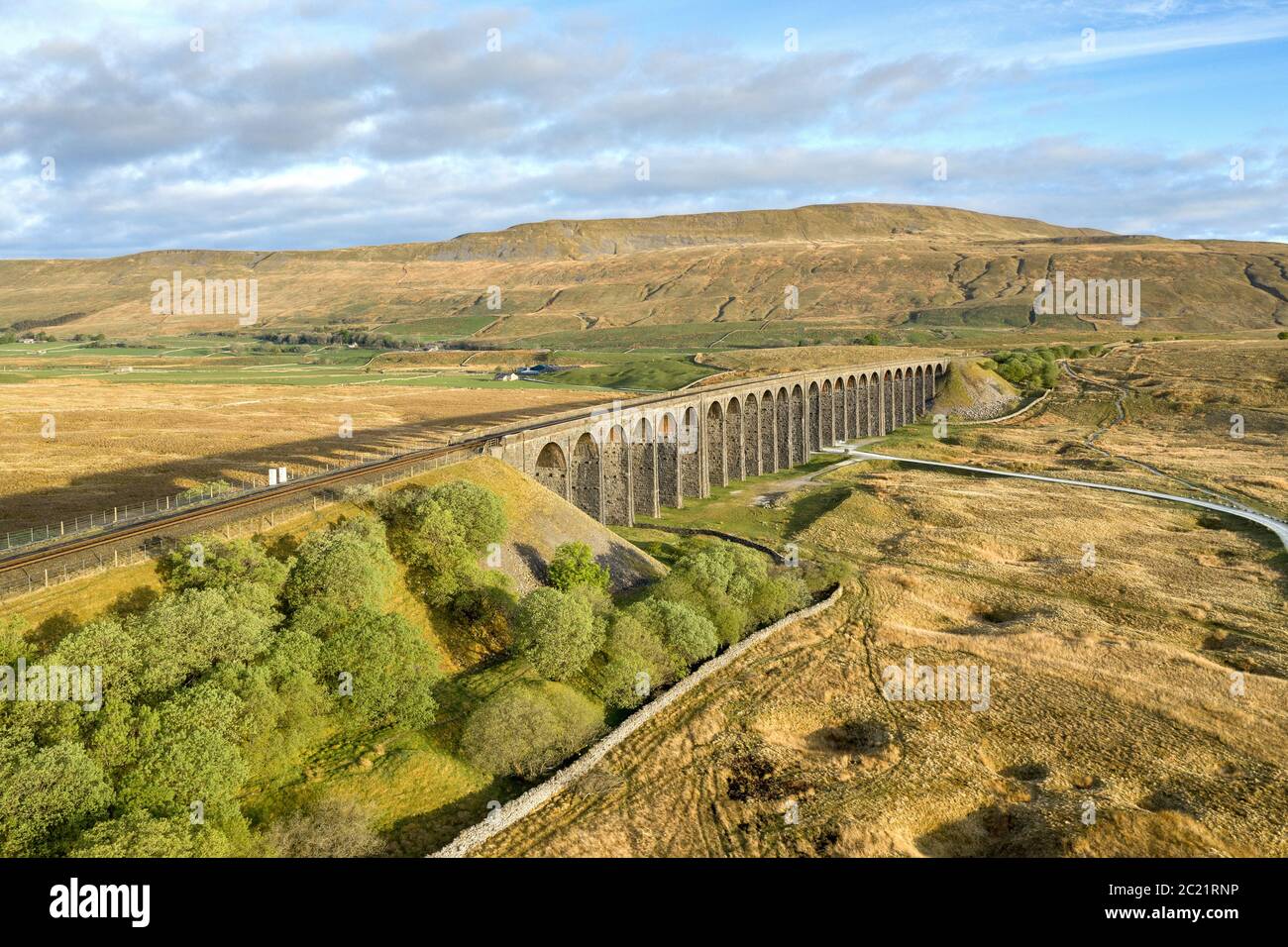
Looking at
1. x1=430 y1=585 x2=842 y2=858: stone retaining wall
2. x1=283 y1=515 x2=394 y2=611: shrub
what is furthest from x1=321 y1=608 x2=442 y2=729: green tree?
x1=430 y1=585 x2=842 y2=858: stone retaining wall

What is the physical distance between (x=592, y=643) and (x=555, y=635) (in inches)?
80.4

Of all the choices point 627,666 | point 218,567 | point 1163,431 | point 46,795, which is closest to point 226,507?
point 218,567

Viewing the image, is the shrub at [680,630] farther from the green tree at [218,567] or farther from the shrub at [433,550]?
the green tree at [218,567]

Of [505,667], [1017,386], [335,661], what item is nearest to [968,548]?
[505,667]

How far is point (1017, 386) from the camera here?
156 meters

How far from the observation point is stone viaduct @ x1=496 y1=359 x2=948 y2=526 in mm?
63312

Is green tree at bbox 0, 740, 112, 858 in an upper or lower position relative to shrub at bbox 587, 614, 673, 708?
upper

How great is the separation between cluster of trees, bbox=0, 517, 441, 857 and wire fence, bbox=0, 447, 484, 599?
5.88ft

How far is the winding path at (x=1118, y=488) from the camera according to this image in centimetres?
6994

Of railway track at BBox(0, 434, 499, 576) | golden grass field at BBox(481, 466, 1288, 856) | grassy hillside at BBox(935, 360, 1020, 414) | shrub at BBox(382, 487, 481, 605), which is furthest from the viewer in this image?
grassy hillside at BBox(935, 360, 1020, 414)

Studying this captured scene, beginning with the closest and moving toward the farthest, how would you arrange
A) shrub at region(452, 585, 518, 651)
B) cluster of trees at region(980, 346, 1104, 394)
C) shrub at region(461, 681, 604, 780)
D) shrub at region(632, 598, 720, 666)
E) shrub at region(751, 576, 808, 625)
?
1. shrub at region(461, 681, 604, 780)
2. shrub at region(452, 585, 518, 651)
3. shrub at region(632, 598, 720, 666)
4. shrub at region(751, 576, 808, 625)
5. cluster of trees at region(980, 346, 1104, 394)

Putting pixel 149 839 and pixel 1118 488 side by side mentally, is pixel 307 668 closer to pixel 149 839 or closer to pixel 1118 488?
pixel 149 839

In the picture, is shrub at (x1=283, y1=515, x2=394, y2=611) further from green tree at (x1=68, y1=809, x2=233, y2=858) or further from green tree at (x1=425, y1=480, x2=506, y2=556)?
green tree at (x1=68, y1=809, x2=233, y2=858)

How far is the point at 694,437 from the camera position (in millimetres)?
84125
